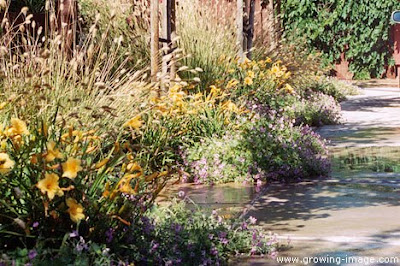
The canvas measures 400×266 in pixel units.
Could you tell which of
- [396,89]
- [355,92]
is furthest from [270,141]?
[396,89]

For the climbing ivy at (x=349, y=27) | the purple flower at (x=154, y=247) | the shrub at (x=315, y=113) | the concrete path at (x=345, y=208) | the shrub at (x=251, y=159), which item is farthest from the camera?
the climbing ivy at (x=349, y=27)

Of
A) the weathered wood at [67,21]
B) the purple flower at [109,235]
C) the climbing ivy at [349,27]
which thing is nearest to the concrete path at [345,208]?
the purple flower at [109,235]

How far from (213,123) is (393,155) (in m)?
1.72

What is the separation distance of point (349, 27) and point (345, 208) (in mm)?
16616

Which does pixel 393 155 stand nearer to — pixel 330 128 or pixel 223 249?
pixel 330 128

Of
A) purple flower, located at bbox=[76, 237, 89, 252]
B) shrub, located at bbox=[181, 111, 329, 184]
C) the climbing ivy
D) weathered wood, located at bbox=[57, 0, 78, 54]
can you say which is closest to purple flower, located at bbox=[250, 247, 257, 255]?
purple flower, located at bbox=[76, 237, 89, 252]

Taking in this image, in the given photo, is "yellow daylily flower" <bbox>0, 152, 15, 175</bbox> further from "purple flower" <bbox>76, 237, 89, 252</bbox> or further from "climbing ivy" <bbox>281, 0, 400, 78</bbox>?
"climbing ivy" <bbox>281, 0, 400, 78</bbox>

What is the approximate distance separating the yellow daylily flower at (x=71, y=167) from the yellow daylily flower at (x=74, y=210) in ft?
0.32

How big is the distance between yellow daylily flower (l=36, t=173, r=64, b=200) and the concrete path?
3.60ft

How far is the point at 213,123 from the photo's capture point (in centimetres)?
705

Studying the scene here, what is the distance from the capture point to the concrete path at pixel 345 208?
13.4ft

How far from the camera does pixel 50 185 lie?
3.12 m

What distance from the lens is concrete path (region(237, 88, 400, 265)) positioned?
13.4 feet

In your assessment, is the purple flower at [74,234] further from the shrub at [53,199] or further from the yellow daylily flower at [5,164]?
the yellow daylily flower at [5,164]
